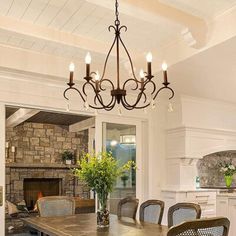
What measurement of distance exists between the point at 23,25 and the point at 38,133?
6.39m

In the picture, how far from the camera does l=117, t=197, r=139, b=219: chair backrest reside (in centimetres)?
410

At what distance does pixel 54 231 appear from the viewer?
10.1ft

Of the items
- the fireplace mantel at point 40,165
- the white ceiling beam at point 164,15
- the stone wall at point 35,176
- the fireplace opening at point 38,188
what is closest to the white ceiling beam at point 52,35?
the white ceiling beam at point 164,15

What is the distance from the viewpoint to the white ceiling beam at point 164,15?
3098 mm

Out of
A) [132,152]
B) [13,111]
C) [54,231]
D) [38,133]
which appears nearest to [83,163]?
[54,231]

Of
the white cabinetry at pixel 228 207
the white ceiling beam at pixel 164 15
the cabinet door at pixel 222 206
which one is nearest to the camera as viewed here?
the white ceiling beam at pixel 164 15

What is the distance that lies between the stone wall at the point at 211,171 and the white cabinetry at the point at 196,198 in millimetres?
897

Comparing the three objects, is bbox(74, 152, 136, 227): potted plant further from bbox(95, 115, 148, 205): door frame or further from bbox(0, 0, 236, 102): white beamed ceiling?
bbox(95, 115, 148, 205): door frame

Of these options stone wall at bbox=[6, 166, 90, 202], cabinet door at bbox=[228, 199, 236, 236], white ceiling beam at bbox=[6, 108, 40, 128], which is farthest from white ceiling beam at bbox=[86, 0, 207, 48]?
stone wall at bbox=[6, 166, 90, 202]

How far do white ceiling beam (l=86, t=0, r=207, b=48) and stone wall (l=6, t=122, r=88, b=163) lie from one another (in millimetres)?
6952

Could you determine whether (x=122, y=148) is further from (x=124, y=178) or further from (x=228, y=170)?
(x=228, y=170)

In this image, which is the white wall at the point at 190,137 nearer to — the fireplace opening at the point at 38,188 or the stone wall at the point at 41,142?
the stone wall at the point at 41,142

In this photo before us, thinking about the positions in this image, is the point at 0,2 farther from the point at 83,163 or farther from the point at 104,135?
the point at 104,135

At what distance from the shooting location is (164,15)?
3275 millimetres
